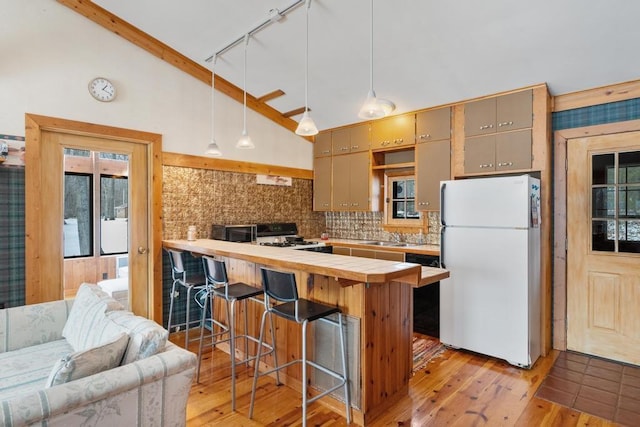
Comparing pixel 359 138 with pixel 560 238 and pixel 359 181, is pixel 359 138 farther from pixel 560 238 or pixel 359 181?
pixel 560 238

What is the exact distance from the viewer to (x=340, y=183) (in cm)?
503

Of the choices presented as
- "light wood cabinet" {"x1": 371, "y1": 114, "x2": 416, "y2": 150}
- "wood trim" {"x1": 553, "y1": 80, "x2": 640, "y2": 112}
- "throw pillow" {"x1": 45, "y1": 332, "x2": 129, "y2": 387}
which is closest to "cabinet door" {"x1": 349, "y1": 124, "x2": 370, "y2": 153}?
"light wood cabinet" {"x1": 371, "y1": 114, "x2": 416, "y2": 150}

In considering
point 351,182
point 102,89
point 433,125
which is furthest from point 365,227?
point 102,89

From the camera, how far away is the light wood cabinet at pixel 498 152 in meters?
3.38

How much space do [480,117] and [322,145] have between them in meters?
2.31

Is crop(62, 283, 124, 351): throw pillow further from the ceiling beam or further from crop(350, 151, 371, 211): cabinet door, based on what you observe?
crop(350, 151, 371, 211): cabinet door

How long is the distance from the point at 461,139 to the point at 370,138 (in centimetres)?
126

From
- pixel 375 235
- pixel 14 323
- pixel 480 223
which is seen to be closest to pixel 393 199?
pixel 375 235

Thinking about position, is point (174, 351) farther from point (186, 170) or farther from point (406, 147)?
point (406, 147)

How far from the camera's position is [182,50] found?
12.4 ft

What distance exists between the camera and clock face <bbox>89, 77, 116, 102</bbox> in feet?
10.8

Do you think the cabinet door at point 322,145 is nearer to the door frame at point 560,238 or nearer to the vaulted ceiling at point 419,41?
the vaulted ceiling at point 419,41

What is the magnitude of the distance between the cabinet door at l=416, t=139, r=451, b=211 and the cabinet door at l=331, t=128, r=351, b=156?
111 cm

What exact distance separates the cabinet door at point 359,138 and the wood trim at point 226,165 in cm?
86
